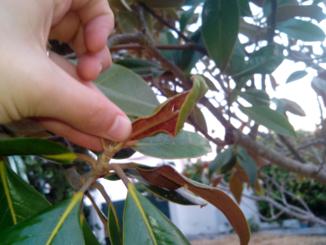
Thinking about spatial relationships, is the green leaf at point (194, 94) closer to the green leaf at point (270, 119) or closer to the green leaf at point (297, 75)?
the green leaf at point (270, 119)

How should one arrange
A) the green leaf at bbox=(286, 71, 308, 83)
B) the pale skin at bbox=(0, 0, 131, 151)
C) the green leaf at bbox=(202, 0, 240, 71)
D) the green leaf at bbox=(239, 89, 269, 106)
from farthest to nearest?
the green leaf at bbox=(286, 71, 308, 83), the green leaf at bbox=(239, 89, 269, 106), the green leaf at bbox=(202, 0, 240, 71), the pale skin at bbox=(0, 0, 131, 151)

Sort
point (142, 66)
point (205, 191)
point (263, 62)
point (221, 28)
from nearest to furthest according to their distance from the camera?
1. point (205, 191)
2. point (221, 28)
3. point (263, 62)
4. point (142, 66)

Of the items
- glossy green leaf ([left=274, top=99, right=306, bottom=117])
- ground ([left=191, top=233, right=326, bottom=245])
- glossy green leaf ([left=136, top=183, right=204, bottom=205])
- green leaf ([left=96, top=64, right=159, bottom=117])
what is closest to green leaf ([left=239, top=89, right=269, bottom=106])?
glossy green leaf ([left=274, top=99, right=306, bottom=117])

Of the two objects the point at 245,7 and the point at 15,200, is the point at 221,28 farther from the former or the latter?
the point at 15,200

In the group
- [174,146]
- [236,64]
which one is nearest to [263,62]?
[236,64]

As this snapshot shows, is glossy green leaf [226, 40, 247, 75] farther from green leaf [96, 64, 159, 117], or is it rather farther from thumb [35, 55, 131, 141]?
thumb [35, 55, 131, 141]

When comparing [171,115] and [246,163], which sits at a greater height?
[171,115]
